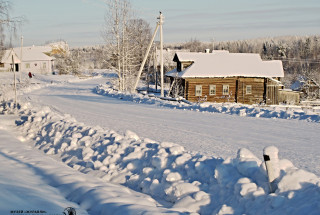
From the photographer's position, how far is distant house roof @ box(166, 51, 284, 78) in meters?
33.4

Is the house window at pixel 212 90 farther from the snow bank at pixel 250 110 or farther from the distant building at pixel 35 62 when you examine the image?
the distant building at pixel 35 62

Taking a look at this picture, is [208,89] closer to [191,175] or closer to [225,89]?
[225,89]

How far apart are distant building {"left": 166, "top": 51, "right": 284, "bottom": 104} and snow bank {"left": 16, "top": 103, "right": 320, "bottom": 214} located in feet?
80.3

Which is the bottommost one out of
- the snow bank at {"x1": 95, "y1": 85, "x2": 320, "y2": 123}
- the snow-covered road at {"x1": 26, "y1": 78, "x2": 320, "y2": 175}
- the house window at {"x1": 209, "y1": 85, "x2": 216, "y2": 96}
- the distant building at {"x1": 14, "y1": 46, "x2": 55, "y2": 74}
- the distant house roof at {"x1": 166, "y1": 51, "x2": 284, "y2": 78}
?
the snow-covered road at {"x1": 26, "y1": 78, "x2": 320, "y2": 175}

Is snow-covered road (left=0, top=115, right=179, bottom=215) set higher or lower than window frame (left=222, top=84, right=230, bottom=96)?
lower

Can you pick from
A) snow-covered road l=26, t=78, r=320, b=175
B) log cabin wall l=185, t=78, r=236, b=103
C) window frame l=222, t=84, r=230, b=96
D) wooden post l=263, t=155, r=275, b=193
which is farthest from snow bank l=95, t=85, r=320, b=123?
window frame l=222, t=84, r=230, b=96

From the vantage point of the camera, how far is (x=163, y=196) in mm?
6195

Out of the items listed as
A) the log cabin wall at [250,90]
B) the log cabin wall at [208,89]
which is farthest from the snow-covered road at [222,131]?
the log cabin wall at [250,90]

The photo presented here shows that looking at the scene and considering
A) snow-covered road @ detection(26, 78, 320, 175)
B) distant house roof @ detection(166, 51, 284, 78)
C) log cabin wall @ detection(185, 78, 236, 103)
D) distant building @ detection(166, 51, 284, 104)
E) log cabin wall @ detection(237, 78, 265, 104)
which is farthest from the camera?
log cabin wall @ detection(237, 78, 265, 104)

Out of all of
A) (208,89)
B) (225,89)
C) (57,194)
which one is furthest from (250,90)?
(57,194)

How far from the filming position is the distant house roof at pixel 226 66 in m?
33.4

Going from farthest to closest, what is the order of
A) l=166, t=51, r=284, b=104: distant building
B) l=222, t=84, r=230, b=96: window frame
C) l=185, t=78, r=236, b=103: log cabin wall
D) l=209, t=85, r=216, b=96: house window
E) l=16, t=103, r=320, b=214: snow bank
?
l=222, t=84, r=230, b=96: window frame → l=209, t=85, r=216, b=96: house window → l=185, t=78, r=236, b=103: log cabin wall → l=166, t=51, r=284, b=104: distant building → l=16, t=103, r=320, b=214: snow bank

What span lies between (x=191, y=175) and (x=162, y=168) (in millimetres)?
715

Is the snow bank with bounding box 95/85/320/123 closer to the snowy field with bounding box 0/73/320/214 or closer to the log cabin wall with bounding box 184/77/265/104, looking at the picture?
the snowy field with bounding box 0/73/320/214
